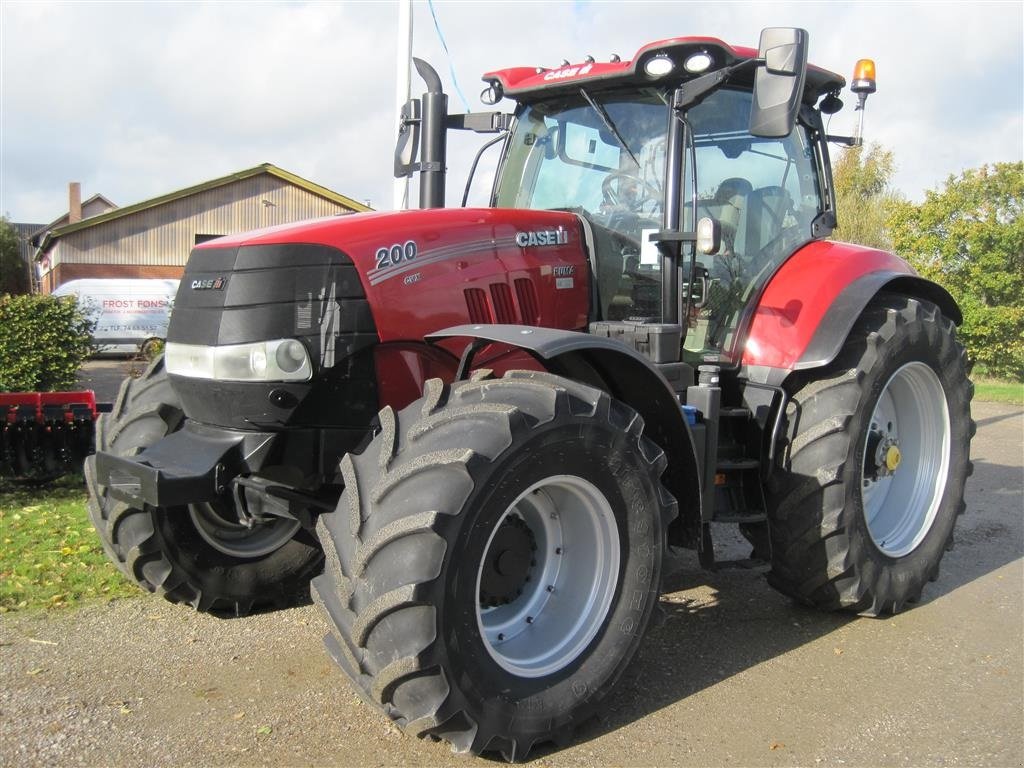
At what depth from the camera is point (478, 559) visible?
292 cm

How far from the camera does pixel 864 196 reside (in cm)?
2347

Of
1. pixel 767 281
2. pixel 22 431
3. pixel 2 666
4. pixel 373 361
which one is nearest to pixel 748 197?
pixel 767 281

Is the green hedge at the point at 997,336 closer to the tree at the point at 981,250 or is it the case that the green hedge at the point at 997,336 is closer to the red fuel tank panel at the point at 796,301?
the tree at the point at 981,250

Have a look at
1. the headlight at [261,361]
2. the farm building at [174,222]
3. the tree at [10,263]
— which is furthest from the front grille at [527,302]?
the tree at [10,263]

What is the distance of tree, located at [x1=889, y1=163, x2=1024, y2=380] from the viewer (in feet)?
54.6

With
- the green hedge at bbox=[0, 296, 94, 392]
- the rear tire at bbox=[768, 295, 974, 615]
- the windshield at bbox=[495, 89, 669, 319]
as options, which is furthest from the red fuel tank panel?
the green hedge at bbox=[0, 296, 94, 392]

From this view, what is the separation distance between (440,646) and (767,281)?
108 inches

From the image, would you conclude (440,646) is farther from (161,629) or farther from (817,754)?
(161,629)

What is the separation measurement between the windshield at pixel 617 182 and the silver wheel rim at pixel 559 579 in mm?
1230

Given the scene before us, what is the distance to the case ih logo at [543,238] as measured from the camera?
397 centimetres

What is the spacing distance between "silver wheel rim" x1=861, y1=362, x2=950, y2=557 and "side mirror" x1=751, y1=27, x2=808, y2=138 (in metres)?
1.75

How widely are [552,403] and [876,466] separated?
2.41 metres

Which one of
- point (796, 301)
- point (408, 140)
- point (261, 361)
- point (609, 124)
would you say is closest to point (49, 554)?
point (261, 361)

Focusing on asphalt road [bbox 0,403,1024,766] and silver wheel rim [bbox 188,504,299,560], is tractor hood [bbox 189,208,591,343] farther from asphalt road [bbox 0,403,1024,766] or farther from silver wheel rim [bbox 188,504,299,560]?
asphalt road [bbox 0,403,1024,766]
